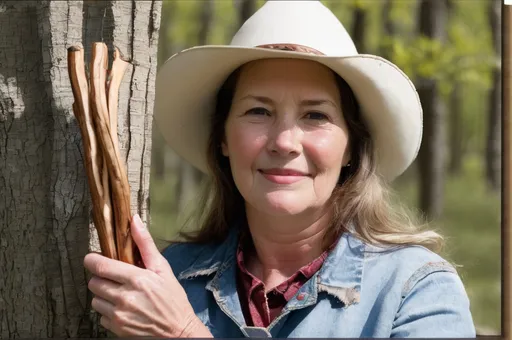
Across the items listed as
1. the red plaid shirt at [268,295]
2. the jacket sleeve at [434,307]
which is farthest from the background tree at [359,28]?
the jacket sleeve at [434,307]

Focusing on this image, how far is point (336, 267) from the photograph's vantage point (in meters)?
2.45

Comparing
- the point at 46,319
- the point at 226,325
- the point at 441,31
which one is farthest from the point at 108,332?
the point at 441,31

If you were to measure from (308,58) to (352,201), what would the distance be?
0.54 m

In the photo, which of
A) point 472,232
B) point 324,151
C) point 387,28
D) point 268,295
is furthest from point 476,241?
point 324,151

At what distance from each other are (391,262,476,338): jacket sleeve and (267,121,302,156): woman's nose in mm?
558

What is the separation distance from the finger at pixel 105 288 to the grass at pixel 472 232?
98cm

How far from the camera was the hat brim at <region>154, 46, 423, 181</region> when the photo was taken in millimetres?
2428

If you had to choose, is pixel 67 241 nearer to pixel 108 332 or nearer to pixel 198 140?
pixel 108 332

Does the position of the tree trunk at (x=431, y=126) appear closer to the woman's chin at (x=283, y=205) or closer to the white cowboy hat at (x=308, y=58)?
the white cowboy hat at (x=308, y=58)

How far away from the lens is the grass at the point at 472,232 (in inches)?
310

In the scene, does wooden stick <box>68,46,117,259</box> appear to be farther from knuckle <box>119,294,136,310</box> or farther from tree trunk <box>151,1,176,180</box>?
tree trunk <box>151,1,176,180</box>

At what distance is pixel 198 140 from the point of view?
117 inches

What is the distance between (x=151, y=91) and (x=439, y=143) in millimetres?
7886

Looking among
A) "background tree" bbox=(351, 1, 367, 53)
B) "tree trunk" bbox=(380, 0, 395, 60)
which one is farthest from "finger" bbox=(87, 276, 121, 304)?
"background tree" bbox=(351, 1, 367, 53)
